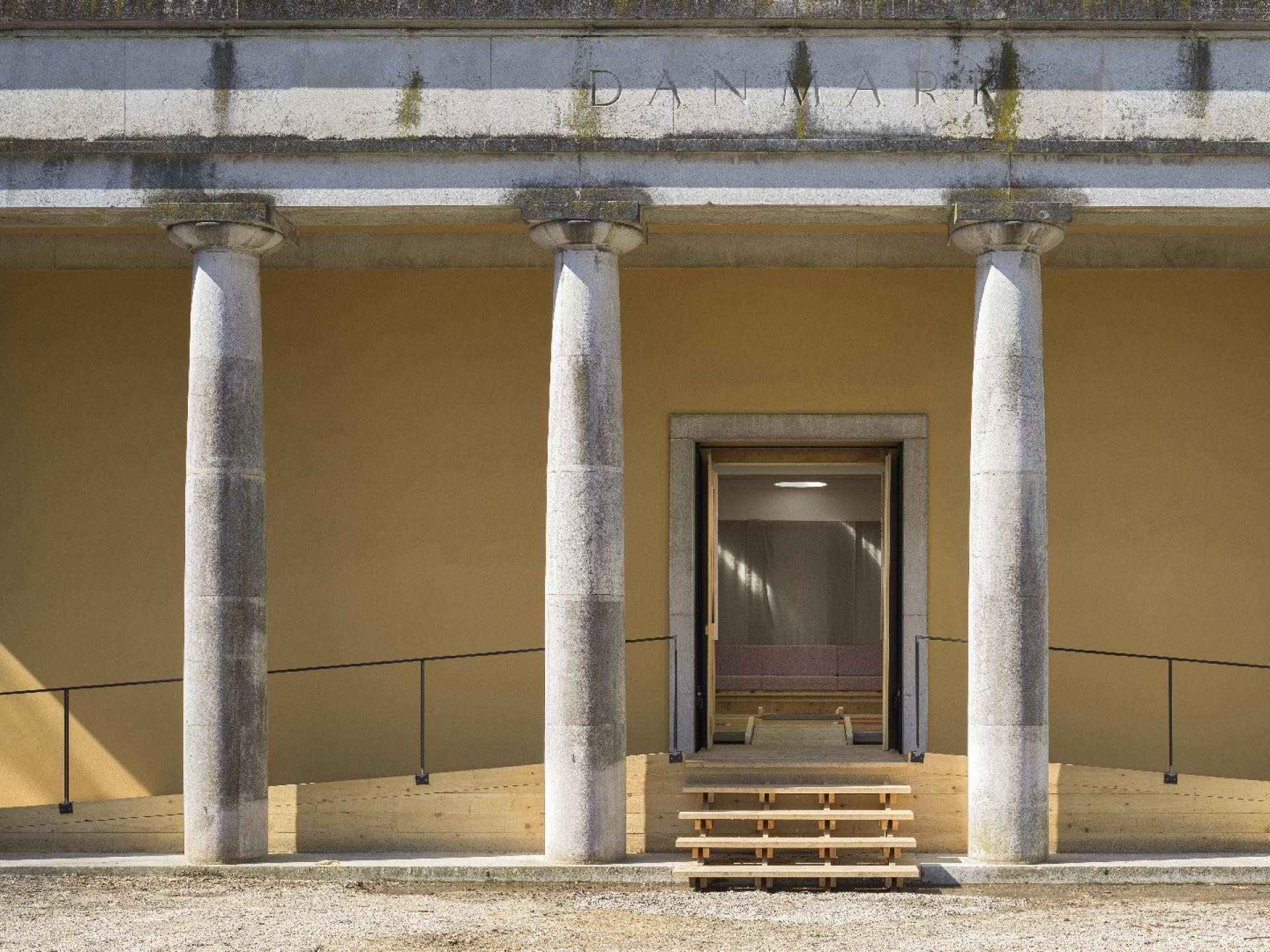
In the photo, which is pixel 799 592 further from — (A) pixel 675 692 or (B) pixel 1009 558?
(B) pixel 1009 558

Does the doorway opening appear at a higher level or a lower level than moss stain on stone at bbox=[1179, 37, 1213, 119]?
lower

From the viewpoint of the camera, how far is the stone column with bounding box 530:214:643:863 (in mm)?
13453

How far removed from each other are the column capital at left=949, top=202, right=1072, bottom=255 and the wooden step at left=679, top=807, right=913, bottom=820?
4.50m

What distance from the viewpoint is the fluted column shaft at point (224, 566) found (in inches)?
535

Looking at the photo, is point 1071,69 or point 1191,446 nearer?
point 1071,69

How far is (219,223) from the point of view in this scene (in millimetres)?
13656

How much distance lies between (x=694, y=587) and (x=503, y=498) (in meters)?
2.03

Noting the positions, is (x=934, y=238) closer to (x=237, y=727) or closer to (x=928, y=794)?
(x=928, y=794)

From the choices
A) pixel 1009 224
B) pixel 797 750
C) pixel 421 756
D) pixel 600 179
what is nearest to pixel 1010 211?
pixel 1009 224

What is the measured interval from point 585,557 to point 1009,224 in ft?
13.7

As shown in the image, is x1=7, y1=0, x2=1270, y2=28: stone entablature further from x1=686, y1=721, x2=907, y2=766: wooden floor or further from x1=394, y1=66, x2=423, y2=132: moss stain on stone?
x1=686, y1=721, x2=907, y2=766: wooden floor

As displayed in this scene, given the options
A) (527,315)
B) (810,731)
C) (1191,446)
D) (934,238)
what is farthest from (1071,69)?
(810,731)

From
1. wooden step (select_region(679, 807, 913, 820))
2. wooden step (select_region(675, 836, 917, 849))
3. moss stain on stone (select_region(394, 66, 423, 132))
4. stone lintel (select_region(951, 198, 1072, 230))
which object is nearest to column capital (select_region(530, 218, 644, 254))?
moss stain on stone (select_region(394, 66, 423, 132))

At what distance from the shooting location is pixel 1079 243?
1684 centimetres
